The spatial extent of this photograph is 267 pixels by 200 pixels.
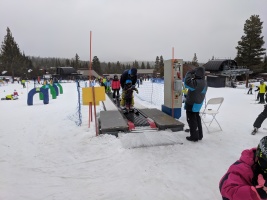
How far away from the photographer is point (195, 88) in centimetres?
520

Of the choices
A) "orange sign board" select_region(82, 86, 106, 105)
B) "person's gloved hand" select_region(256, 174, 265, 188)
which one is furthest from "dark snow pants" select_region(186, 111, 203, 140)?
"person's gloved hand" select_region(256, 174, 265, 188)

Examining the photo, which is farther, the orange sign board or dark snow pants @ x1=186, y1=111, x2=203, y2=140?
the orange sign board

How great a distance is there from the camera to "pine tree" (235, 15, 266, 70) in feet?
125

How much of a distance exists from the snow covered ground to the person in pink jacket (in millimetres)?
1375

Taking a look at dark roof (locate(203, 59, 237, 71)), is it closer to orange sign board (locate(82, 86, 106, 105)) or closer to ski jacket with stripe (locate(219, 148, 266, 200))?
orange sign board (locate(82, 86, 106, 105))

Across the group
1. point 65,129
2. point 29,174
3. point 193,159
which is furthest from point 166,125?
point 29,174

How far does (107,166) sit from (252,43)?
1673 inches

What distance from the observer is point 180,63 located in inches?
291

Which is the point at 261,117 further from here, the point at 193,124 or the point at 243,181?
the point at 243,181

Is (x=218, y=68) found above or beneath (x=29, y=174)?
above

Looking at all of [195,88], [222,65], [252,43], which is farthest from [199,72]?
[252,43]

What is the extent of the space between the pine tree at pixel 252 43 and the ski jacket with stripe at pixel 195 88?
38789mm

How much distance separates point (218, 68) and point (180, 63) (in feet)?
102

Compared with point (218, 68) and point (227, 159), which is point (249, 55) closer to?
point (218, 68)
